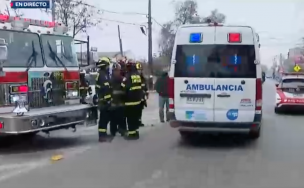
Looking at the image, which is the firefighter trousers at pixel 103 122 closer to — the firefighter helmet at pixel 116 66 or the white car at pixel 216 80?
the firefighter helmet at pixel 116 66

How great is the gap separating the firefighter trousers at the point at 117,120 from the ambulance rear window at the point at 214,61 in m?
2.32

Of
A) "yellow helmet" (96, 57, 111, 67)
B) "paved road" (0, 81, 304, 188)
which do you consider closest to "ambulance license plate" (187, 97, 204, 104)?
"paved road" (0, 81, 304, 188)

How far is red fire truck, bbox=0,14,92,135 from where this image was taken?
9836 mm

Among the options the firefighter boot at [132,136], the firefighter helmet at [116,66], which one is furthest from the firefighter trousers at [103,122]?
the firefighter helmet at [116,66]

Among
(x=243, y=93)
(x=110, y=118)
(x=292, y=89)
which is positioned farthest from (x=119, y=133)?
(x=292, y=89)

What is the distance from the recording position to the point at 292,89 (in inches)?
758

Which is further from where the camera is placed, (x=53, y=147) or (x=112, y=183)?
(x=53, y=147)

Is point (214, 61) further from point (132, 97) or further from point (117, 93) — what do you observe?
point (117, 93)

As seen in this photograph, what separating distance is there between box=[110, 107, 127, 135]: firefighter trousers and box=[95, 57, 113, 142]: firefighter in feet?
1.68

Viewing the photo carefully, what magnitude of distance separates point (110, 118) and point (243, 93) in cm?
350

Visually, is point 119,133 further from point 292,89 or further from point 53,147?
point 292,89

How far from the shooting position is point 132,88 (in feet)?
39.2

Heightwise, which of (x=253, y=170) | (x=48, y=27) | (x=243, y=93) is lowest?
(x=253, y=170)

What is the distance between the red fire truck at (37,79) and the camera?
387 inches
